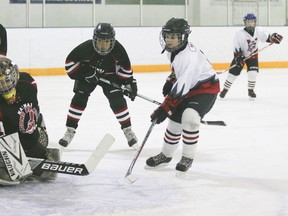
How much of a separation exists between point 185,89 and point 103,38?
738 mm

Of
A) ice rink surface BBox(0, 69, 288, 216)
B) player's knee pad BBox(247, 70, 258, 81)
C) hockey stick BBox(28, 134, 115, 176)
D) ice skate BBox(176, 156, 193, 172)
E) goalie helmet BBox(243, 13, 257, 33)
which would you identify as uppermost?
goalie helmet BBox(243, 13, 257, 33)

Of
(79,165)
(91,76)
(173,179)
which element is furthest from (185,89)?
(91,76)

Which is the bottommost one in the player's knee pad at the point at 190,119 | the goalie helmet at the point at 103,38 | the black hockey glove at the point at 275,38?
the player's knee pad at the point at 190,119

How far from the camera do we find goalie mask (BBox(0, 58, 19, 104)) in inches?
101

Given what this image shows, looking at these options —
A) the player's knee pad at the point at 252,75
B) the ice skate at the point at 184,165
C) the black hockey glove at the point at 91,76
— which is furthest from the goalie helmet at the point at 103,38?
the player's knee pad at the point at 252,75

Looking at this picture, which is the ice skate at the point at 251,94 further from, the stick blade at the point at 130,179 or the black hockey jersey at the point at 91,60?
the stick blade at the point at 130,179

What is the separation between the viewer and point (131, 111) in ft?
17.3

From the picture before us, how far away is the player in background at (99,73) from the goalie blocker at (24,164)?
93 cm

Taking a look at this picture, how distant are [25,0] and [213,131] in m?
4.67

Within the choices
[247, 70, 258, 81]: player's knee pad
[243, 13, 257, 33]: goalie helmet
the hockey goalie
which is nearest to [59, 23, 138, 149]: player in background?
the hockey goalie

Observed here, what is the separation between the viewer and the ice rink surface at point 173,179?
245cm

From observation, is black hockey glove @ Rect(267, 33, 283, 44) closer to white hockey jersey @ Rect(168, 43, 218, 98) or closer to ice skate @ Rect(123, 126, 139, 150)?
ice skate @ Rect(123, 126, 139, 150)

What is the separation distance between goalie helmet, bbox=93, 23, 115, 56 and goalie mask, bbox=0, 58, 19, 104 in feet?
2.90

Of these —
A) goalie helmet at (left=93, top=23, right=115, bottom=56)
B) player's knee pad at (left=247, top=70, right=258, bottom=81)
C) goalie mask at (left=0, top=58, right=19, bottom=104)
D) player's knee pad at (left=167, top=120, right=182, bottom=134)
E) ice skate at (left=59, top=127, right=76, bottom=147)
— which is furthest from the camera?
player's knee pad at (left=247, top=70, right=258, bottom=81)
